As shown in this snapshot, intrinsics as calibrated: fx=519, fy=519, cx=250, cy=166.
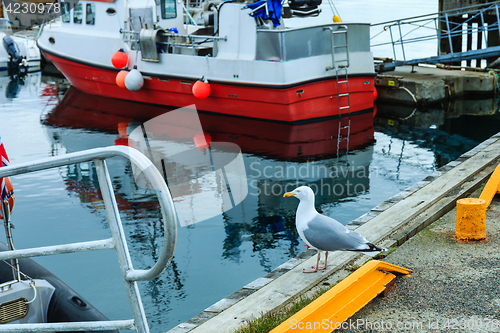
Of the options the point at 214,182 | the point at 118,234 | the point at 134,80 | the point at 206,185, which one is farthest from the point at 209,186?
the point at 134,80

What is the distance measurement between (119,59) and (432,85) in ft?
28.1

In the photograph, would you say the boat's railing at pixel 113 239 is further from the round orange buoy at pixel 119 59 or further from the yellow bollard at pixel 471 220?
the round orange buoy at pixel 119 59

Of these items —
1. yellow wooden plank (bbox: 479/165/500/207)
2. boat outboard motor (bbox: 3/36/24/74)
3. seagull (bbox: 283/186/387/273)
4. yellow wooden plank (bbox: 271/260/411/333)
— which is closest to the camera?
yellow wooden plank (bbox: 271/260/411/333)

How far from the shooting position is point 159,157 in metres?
9.88

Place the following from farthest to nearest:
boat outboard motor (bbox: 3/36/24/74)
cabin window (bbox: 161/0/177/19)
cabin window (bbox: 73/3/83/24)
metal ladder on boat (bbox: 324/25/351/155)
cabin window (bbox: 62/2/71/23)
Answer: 1. boat outboard motor (bbox: 3/36/24/74)
2. cabin window (bbox: 62/2/71/23)
3. cabin window (bbox: 73/3/83/24)
4. cabin window (bbox: 161/0/177/19)
5. metal ladder on boat (bbox: 324/25/351/155)

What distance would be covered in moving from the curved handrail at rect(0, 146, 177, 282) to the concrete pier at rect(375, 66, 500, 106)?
13473mm

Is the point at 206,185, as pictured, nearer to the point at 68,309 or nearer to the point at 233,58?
the point at 233,58

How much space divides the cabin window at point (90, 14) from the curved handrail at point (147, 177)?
13692mm

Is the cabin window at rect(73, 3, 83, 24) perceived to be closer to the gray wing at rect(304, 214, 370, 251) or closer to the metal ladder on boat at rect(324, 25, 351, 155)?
the metal ladder on boat at rect(324, 25, 351, 155)

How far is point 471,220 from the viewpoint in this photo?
14.5ft

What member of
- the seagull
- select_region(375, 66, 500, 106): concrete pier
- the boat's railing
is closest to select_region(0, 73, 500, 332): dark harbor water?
select_region(375, 66, 500, 106): concrete pier

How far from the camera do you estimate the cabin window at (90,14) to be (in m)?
14.7

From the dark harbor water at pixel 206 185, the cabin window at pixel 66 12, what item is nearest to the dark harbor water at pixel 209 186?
the dark harbor water at pixel 206 185

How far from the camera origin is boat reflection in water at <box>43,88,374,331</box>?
5.48 m
